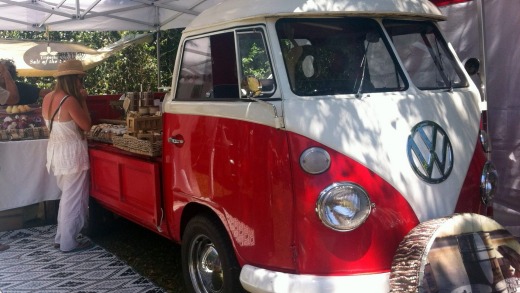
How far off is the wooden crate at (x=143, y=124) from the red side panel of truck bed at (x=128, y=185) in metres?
0.26

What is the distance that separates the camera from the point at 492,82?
539 centimetres

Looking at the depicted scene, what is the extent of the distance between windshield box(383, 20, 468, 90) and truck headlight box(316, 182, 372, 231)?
3.52 ft

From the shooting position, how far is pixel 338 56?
3.55 meters

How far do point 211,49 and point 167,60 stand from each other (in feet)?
35.4

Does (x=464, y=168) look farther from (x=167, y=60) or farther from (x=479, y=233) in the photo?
(x=167, y=60)

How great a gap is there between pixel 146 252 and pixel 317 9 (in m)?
3.47

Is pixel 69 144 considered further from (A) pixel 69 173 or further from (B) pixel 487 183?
(B) pixel 487 183

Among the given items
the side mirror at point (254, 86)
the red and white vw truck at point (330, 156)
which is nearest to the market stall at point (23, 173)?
the red and white vw truck at point (330, 156)

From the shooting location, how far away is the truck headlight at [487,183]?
3.50m

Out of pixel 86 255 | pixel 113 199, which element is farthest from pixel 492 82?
pixel 86 255

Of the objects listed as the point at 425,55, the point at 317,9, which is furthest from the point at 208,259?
the point at 425,55

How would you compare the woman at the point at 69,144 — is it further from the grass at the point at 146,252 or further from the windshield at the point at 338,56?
the windshield at the point at 338,56

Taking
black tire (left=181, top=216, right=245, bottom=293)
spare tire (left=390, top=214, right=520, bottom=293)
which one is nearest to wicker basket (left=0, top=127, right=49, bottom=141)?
black tire (left=181, top=216, right=245, bottom=293)

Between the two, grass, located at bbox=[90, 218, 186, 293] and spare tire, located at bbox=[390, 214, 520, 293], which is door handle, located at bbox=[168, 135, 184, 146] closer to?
grass, located at bbox=[90, 218, 186, 293]
